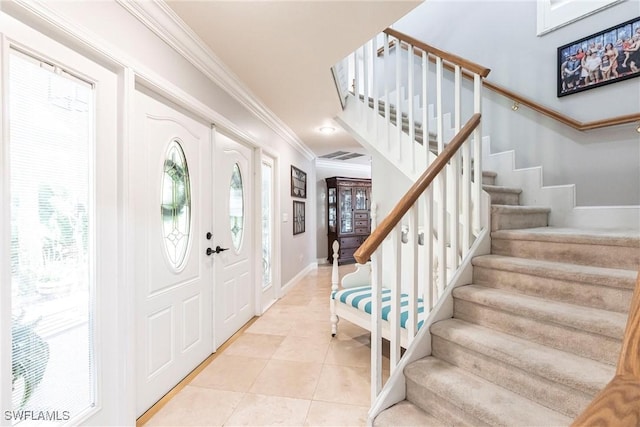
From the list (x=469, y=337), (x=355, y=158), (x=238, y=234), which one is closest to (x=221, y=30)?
(x=238, y=234)

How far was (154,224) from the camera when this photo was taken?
69.6 inches

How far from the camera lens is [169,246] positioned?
1918 millimetres

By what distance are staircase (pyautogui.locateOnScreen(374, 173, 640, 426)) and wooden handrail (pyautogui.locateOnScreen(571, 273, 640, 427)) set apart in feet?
2.80

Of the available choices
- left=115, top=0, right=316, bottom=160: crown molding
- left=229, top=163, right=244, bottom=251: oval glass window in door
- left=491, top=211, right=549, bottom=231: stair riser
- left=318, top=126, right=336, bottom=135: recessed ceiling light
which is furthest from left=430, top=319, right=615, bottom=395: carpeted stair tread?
left=318, top=126, right=336, bottom=135: recessed ceiling light

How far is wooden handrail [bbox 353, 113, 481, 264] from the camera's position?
1.44 meters

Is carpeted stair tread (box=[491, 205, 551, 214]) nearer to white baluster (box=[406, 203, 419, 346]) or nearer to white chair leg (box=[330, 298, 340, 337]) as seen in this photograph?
white baluster (box=[406, 203, 419, 346])

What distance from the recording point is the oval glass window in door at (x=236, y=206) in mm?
2760

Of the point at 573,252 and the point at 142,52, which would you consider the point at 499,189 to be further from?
the point at 142,52

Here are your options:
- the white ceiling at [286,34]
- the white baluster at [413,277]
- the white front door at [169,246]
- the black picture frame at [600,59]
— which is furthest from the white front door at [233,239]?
the black picture frame at [600,59]

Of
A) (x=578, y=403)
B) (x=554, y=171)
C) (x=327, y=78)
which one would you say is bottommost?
(x=578, y=403)

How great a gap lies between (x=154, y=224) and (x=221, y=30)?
1.32 m

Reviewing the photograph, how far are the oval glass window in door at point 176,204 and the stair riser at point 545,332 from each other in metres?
1.88

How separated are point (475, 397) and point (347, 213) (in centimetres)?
538

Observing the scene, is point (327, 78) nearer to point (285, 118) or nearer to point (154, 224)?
point (285, 118)
